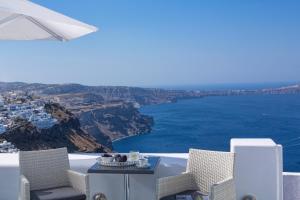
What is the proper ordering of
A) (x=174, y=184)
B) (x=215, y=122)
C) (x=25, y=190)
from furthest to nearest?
(x=215, y=122) → (x=174, y=184) → (x=25, y=190)

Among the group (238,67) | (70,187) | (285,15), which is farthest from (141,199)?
(285,15)

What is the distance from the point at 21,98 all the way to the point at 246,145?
7.74 metres

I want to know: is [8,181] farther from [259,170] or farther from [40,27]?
[259,170]

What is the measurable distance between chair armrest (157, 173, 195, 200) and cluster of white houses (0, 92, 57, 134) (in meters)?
6.69

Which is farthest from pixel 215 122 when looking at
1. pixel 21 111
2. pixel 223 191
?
pixel 223 191

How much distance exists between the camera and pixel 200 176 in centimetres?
349

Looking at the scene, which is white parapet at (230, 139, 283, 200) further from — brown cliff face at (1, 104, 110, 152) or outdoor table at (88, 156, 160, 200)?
brown cliff face at (1, 104, 110, 152)

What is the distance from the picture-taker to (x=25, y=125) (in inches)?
395

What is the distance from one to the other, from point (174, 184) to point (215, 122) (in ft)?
29.2

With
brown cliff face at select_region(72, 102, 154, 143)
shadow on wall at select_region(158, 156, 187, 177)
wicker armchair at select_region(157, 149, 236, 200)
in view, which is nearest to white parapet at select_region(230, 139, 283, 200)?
A: wicker armchair at select_region(157, 149, 236, 200)

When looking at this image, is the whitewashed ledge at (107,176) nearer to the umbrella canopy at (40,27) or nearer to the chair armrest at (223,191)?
the chair armrest at (223,191)

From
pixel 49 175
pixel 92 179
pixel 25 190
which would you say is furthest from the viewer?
pixel 92 179

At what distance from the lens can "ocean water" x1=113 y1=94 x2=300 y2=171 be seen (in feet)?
35.9

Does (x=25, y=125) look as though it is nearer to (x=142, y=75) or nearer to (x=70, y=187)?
(x=142, y=75)
